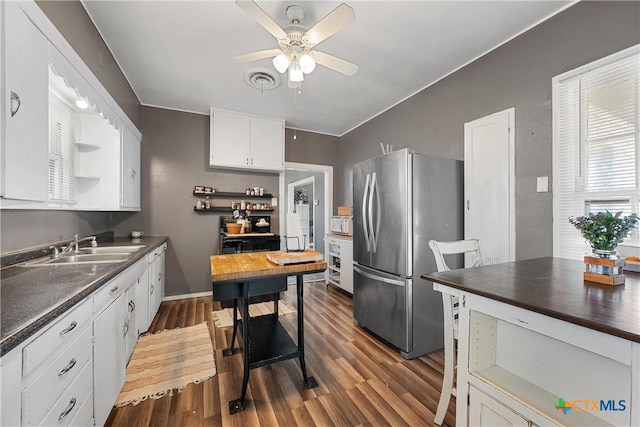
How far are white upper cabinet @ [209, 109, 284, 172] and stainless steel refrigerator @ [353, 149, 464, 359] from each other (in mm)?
1909

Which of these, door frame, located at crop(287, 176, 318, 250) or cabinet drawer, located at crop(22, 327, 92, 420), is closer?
cabinet drawer, located at crop(22, 327, 92, 420)

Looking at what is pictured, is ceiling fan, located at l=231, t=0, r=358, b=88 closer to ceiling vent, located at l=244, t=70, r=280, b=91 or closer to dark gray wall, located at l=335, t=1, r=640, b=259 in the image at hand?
ceiling vent, located at l=244, t=70, r=280, b=91

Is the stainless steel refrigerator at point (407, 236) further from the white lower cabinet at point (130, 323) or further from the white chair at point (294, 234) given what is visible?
the white lower cabinet at point (130, 323)

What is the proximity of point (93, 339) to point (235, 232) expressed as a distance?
8.31 feet

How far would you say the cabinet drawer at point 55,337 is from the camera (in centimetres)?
79

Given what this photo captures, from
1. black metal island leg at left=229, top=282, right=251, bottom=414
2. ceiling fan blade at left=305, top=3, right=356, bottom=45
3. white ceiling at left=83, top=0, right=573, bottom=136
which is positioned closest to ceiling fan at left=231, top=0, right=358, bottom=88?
ceiling fan blade at left=305, top=3, right=356, bottom=45

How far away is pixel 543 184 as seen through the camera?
1989 millimetres

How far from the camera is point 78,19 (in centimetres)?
176

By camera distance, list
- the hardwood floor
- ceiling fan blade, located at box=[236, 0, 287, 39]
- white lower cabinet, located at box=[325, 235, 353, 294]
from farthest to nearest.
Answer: white lower cabinet, located at box=[325, 235, 353, 294], the hardwood floor, ceiling fan blade, located at box=[236, 0, 287, 39]

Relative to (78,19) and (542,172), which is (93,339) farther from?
(542,172)

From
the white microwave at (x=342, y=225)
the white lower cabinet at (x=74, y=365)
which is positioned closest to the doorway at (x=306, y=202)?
the white microwave at (x=342, y=225)

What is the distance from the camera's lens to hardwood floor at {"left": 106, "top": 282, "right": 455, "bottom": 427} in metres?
1.55

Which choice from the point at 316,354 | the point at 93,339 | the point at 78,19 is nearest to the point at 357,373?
the point at 316,354

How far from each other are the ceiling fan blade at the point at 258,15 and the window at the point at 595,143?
207cm
